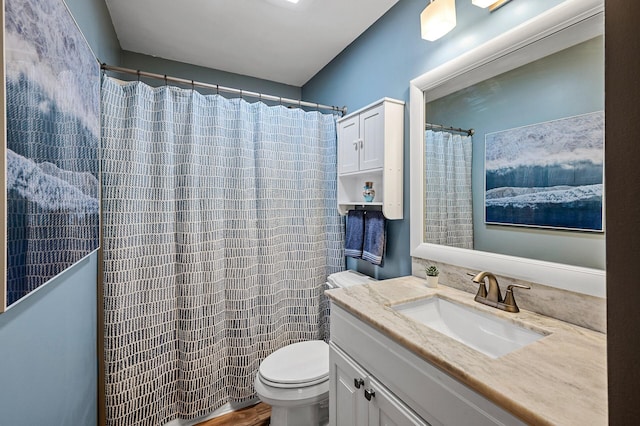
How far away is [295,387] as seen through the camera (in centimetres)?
143

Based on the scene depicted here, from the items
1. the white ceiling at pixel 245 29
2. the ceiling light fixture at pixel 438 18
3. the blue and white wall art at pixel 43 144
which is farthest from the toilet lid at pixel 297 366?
the white ceiling at pixel 245 29

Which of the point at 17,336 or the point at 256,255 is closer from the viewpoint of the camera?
the point at 17,336

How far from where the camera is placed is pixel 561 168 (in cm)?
99

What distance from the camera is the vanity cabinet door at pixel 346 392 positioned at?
A: 108 centimetres

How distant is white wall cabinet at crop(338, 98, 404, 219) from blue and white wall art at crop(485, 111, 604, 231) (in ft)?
1.61

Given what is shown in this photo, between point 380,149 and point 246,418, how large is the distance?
1.84 meters

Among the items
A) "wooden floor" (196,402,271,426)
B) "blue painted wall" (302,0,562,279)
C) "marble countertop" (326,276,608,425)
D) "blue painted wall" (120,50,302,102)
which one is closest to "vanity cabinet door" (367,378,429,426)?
"marble countertop" (326,276,608,425)

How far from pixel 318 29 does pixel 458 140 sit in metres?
1.25

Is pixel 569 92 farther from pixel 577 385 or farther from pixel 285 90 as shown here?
pixel 285 90

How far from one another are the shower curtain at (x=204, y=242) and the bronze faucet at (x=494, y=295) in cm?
113

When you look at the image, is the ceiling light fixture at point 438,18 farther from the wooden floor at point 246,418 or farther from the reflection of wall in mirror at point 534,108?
the wooden floor at point 246,418

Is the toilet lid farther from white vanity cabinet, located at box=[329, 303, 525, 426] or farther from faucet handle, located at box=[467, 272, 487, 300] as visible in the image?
faucet handle, located at box=[467, 272, 487, 300]

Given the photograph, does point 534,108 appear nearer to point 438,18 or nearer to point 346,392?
point 438,18

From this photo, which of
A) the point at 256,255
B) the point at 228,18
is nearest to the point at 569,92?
the point at 256,255
